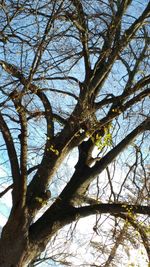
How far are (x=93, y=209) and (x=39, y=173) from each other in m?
1.03

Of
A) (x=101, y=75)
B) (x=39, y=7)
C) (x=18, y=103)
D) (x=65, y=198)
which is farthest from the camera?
(x=101, y=75)

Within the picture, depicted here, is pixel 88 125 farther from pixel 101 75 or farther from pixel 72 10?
pixel 72 10

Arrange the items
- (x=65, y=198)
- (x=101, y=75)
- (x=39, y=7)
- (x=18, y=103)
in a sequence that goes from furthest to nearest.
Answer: (x=101, y=75)
(x=65, y=198)
(x=39, y=7)
(x=18, y=103)

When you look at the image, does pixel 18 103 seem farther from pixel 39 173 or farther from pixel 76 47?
pixel 76 47

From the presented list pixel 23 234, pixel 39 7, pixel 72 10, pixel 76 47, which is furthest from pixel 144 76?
pixel 23 234

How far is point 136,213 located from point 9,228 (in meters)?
1.88

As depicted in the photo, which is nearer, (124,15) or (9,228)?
(9,228)

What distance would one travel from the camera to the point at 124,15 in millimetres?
5984

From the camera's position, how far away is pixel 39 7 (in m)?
5.04

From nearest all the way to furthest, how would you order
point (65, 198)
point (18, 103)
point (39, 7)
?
point (18, 103) < point (39, 7) < point (65, 198)

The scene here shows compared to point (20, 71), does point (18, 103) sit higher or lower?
lower

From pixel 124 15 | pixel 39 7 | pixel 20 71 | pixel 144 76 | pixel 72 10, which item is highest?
pixel 124 15

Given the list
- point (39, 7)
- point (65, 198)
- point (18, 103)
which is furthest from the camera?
point (65, 198)

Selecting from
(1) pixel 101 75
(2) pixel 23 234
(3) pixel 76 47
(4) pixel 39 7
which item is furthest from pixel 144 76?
(2) pixel 23 234
